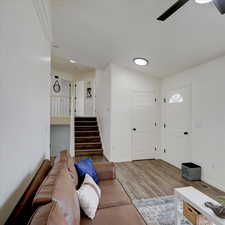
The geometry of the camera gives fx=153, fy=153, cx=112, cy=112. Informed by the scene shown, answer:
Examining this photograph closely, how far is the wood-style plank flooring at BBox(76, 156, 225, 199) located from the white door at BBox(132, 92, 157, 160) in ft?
1.39

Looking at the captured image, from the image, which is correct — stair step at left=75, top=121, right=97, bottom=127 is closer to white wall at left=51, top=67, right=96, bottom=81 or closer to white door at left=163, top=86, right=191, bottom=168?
white wall at left=51, top=67, right=96, bottom=81

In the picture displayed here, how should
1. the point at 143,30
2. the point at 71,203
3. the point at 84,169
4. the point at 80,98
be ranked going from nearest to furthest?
the point at 71,203 < the point at 84,169 < the point at 143,30 < the point at 80,98

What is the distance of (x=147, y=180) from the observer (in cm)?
310

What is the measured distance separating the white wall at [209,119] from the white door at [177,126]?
0.64ft

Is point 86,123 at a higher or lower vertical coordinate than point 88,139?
higher

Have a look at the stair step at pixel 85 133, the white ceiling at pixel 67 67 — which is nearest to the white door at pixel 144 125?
the stair step at pixel 85 133

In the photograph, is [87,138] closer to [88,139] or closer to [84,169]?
[88,139]

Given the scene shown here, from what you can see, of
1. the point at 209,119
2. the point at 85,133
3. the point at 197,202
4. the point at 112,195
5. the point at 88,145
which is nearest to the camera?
the point at 197,202

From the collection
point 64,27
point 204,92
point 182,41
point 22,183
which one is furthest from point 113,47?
point 22,183

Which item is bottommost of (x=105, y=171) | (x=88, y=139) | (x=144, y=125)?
(x=88, y=139)

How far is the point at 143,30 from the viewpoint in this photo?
257 cm

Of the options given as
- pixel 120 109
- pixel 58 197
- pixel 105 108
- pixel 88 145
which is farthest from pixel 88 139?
pixel 58 197

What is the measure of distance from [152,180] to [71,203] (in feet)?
8.21

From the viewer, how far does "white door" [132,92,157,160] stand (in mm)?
4496
